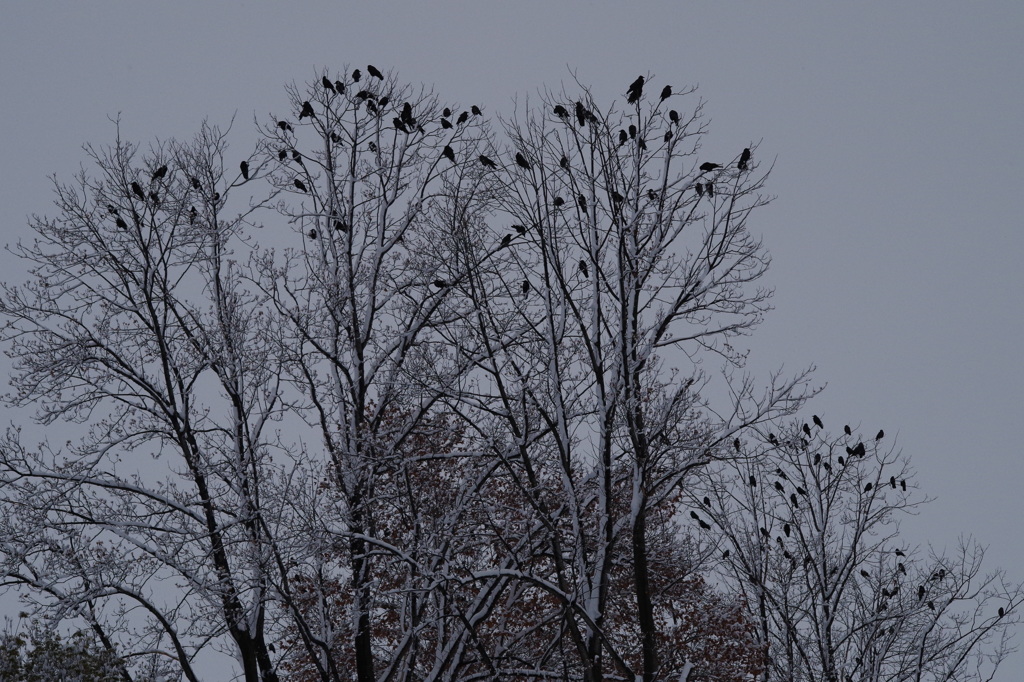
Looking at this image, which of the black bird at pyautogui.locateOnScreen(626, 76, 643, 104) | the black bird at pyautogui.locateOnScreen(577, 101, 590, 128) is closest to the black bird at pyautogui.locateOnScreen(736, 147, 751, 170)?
the black bird at pyautogui.locateOnScreen(626, 76, 643, 104)

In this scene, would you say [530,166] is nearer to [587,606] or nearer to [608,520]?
[608,520]

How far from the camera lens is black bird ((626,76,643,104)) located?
35.6ft

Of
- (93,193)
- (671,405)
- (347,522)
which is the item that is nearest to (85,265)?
(93,193)

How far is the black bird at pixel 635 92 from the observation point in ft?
35.6

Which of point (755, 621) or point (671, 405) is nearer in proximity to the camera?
point (671, 405)

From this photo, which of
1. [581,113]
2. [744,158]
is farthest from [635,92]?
[744,158]

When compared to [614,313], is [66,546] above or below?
below

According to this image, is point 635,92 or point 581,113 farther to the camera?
point 635,92

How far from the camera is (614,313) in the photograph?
1138 cm

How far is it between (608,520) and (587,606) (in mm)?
947

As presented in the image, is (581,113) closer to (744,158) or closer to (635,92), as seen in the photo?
(635,92)

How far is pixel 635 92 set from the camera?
10977 millimetres

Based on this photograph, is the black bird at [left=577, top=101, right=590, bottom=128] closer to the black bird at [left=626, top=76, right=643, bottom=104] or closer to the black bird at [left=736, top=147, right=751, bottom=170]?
the black bird at [left=626, top=76, right=643, bottom=104]

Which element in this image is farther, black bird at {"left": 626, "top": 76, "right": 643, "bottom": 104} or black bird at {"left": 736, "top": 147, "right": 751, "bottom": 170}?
black bird at {"left": 626, "top": 76, "right": 643, "bottom": 104}
